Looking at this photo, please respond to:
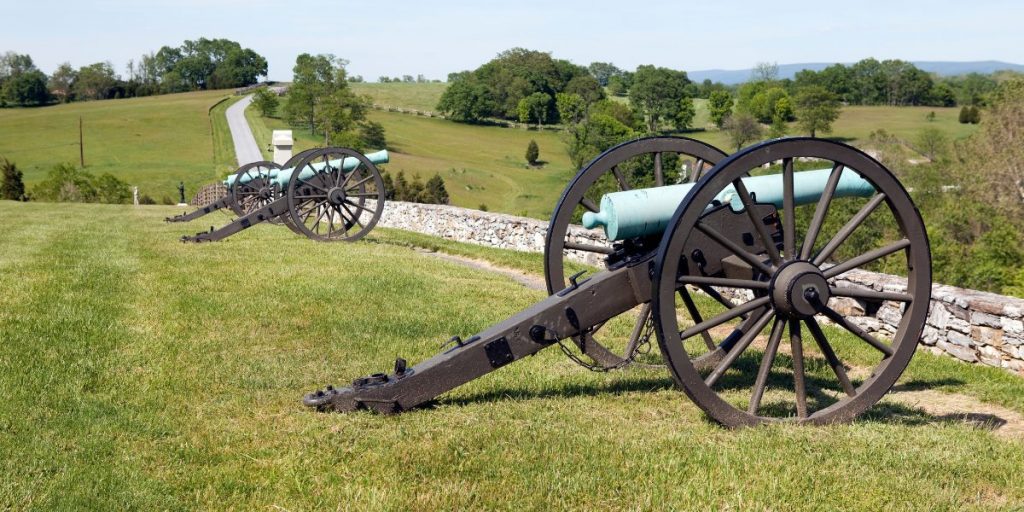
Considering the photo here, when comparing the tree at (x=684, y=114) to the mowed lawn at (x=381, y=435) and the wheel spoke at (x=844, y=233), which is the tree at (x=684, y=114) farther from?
the wheel spoke at (x=844, y=233)

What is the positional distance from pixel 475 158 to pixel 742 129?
88.1 ft

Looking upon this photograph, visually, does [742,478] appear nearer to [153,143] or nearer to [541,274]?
[541,274]

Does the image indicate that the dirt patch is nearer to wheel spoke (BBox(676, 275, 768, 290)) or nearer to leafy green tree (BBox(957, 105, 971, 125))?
wheel spoke (BBox(676, 275, 768, 290))

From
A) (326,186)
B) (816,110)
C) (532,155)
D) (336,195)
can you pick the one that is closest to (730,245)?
(336,195)

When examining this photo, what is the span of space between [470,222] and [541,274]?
5671mm

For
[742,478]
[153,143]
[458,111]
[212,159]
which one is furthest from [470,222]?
[458,111]

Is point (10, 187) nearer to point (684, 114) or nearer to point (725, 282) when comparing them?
point (725, 282)

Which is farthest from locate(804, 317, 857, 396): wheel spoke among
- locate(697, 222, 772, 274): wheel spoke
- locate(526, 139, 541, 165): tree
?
locate(526, 139, 541, 165): tree

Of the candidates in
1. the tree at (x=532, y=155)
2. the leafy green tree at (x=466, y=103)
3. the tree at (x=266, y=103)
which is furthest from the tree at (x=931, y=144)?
the tree at (x=266, y=103)

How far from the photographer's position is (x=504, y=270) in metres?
13.6

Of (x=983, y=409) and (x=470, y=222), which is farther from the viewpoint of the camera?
(x=470, y=222)

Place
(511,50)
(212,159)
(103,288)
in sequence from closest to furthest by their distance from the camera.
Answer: (103,288) < (212,159) < (511,50)

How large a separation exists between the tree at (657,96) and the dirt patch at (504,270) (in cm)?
9121

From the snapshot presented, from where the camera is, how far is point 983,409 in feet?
20.2
